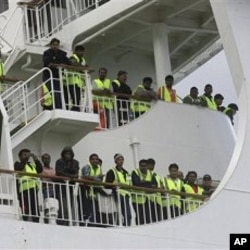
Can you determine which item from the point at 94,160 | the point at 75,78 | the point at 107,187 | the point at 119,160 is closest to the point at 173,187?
the point at 119,160

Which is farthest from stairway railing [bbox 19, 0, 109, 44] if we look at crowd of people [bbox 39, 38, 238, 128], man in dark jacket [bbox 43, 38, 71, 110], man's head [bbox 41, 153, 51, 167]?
man's head [bbox 41, 153, 51, 167]

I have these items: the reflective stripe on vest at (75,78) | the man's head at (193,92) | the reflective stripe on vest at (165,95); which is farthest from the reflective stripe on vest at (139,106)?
the reflective stripe on vest at (75,78)

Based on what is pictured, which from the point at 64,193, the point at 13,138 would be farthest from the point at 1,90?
→ the point at 64,193

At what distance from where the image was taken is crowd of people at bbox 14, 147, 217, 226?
3003 cm

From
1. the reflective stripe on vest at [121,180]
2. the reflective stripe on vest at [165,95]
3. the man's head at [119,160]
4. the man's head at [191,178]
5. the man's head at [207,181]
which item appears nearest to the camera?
the reflective stripe on vest at [121,180]

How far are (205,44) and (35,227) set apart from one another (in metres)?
9.09

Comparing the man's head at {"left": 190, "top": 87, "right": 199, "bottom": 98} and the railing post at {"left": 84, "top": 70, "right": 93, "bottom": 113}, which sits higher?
the man's head at {"left": 190, "top": 87, "right": 199, "bottom": 98}

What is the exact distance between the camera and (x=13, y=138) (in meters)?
32.2

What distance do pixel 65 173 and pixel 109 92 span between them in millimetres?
3751

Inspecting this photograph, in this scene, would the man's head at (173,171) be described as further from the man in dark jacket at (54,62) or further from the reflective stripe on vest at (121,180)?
the man in dark jacket at (54,62)

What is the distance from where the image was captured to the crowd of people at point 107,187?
30.0 m

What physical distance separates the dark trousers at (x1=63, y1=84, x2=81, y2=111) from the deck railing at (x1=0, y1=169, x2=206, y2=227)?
216 centimetres

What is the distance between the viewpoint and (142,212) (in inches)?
1220

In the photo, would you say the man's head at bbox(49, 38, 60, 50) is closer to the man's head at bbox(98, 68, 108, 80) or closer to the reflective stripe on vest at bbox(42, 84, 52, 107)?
the reflective stripe on vest at bbox(42, 84, 52, 107)
